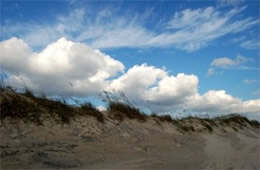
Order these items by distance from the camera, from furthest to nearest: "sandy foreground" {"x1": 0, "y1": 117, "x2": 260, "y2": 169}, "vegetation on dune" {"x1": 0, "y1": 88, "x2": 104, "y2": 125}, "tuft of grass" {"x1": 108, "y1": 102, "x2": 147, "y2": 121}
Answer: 1. "tuft of grass" {"x1": 108, "y1": 102, "x2": 147, "y2": 121}
2. "vegetation on dune" {"x1": 0, "y1": 88, "x2": 104, "y2": 125}
3. "sandy foreground" {"x1": 0, "y1": 117, "x2": 260, "y2": 169}

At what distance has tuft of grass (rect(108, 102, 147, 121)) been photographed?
8055 millimetres

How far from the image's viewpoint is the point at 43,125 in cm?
595

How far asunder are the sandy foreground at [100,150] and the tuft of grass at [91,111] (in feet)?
0.59

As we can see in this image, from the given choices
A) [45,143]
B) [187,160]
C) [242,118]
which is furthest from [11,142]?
[242,118]

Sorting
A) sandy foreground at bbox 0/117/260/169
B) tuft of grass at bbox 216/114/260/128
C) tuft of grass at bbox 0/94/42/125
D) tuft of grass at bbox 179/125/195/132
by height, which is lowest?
sandy foreground at bbox 0/117/260/169

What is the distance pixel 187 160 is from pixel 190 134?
361cm

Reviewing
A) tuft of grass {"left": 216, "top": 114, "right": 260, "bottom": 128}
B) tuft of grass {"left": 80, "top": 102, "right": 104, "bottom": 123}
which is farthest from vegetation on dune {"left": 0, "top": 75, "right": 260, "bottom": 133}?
tuft of grass {"left": 216, "top": 114, "right": 260, "bottom": 128}

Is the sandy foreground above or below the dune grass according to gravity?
below

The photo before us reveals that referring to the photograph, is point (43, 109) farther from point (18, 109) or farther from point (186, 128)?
point (186, 128)

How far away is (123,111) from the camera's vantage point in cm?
843

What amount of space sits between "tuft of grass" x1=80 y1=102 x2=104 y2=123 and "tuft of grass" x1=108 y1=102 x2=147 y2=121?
574mm

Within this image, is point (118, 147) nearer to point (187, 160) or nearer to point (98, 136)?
point (98, 136)

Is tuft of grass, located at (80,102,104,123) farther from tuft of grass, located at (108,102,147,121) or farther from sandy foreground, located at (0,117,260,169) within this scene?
tuft of grass, located at (108,102,147,121)

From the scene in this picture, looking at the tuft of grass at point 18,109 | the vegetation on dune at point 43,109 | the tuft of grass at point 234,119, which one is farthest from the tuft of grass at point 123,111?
the tuft of grass at point 234,119
